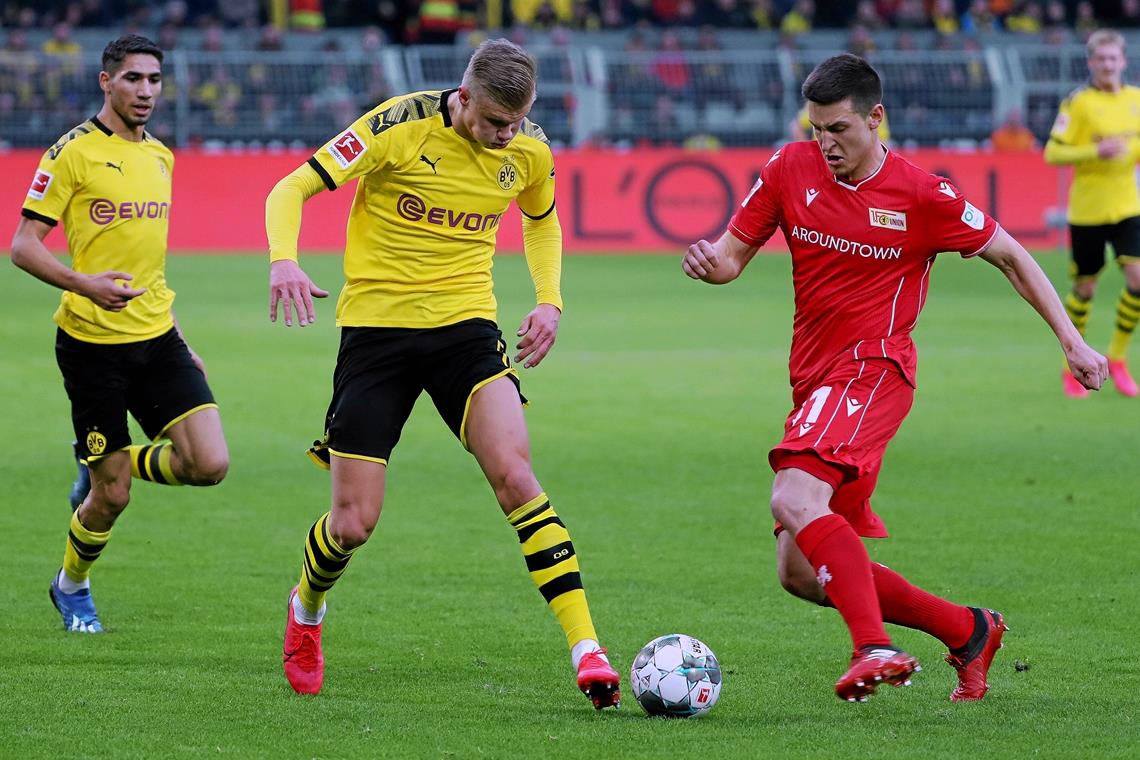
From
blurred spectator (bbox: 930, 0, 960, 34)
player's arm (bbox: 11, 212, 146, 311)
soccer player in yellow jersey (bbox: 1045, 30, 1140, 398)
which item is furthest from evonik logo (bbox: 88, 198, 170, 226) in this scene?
blurred spectator (bbox: 930, 0, 960, 34)

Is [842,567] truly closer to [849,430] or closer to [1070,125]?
[849,430]

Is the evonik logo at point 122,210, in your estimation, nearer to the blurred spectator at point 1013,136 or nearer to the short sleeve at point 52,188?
the short sleeve at point 52,188

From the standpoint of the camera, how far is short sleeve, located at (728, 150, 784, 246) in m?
5.87

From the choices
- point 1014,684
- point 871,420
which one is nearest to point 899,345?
point 871,420

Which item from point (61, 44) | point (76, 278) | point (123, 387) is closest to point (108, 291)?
point (76, 278)

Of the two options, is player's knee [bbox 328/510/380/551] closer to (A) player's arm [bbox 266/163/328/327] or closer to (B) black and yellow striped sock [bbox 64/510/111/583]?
(A) player's arm [bbox 266/163/328/327]

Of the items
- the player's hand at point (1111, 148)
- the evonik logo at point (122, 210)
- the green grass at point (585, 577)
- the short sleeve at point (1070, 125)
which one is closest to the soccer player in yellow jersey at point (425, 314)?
the green grass at point (585, 577)

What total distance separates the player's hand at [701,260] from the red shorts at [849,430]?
535 mm

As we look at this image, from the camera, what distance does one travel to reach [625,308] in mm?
19141

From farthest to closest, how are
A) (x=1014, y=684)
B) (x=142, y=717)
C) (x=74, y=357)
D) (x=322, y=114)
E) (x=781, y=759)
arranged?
(x=322, y=114), (x=74, y=357), (x=1014, y=684), (x=142, y=717), (x=781, y=759)

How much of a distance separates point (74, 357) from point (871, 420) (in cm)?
342

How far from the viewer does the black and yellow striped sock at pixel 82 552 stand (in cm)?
683

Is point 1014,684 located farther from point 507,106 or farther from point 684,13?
point 684,13

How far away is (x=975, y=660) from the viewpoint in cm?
562
